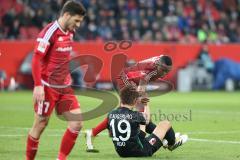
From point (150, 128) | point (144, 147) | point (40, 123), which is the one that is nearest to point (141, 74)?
point (150, 128)

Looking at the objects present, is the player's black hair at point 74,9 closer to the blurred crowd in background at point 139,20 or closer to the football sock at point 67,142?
the football sock at point 67,142

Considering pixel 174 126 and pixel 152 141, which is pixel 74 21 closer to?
pixel 152 141

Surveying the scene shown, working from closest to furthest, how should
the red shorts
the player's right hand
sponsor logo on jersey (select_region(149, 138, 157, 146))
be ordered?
the player's right hand, the red shorts, sponsor logo on jersey (select_region(149, 138, 157, 146))

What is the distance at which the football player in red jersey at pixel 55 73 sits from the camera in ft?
31.4

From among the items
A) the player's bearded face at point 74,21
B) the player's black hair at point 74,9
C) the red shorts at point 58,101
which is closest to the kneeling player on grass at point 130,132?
the red shorts at point 58,101

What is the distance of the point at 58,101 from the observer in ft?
32.7

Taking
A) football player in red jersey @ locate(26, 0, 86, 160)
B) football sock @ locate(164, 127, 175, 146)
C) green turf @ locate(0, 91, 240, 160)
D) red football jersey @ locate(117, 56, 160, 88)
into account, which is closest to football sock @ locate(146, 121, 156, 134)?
green turf @ locate(0, 91, 240, 160)

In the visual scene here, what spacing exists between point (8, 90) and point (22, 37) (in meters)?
2.28

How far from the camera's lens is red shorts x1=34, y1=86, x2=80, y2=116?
9727 mm

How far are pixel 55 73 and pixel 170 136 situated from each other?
94.6 inches

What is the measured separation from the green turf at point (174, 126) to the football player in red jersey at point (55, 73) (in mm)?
1115

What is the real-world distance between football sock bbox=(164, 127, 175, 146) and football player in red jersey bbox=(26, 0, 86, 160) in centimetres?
194

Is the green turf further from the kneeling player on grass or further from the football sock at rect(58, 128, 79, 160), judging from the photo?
the football sock at rect(58, 128, 79, 160)

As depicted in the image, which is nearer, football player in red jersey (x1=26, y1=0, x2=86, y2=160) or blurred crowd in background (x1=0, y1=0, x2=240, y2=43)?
football player in red jersey (x1=26, y1=0, x2=86, y2=160)
